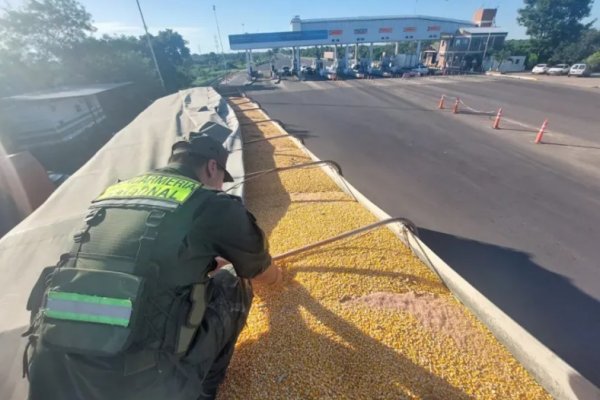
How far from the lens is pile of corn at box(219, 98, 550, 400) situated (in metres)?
1.95

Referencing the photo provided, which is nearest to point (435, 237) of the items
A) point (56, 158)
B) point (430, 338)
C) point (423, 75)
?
point (430, 338)

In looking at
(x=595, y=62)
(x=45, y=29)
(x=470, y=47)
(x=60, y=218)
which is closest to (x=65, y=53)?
(x=45, y=29)

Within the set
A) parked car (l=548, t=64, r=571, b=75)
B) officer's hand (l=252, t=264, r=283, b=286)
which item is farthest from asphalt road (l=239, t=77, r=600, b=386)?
parked car (l=548, t=64, r=571, b=75)

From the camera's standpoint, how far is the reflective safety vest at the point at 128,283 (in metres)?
1.33

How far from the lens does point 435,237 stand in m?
5.20

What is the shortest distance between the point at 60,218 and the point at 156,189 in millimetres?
2179

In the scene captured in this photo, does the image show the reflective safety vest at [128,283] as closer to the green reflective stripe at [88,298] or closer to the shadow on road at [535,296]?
the green reflective stripe at [88,298]

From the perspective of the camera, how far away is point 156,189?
5.36ft

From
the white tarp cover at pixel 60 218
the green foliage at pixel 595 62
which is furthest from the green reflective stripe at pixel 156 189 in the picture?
the green foliage at pixel 595 62

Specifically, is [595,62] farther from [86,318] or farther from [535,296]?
[86,318]

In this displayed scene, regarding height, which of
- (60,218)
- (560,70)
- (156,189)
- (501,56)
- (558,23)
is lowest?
(560,70)

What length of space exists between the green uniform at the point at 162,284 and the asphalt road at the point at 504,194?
391cm

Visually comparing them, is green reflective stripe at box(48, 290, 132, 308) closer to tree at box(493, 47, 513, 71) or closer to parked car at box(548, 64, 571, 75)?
parked car at box(548, 64, 571, 75)

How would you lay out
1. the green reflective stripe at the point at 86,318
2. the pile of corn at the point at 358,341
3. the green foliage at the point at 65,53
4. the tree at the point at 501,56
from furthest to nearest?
the tree at the point at 501,56
the green foliage at the point at 65,53
the pile of corn at the point at 358,341
the green reflective stripe at the point at 86,318
